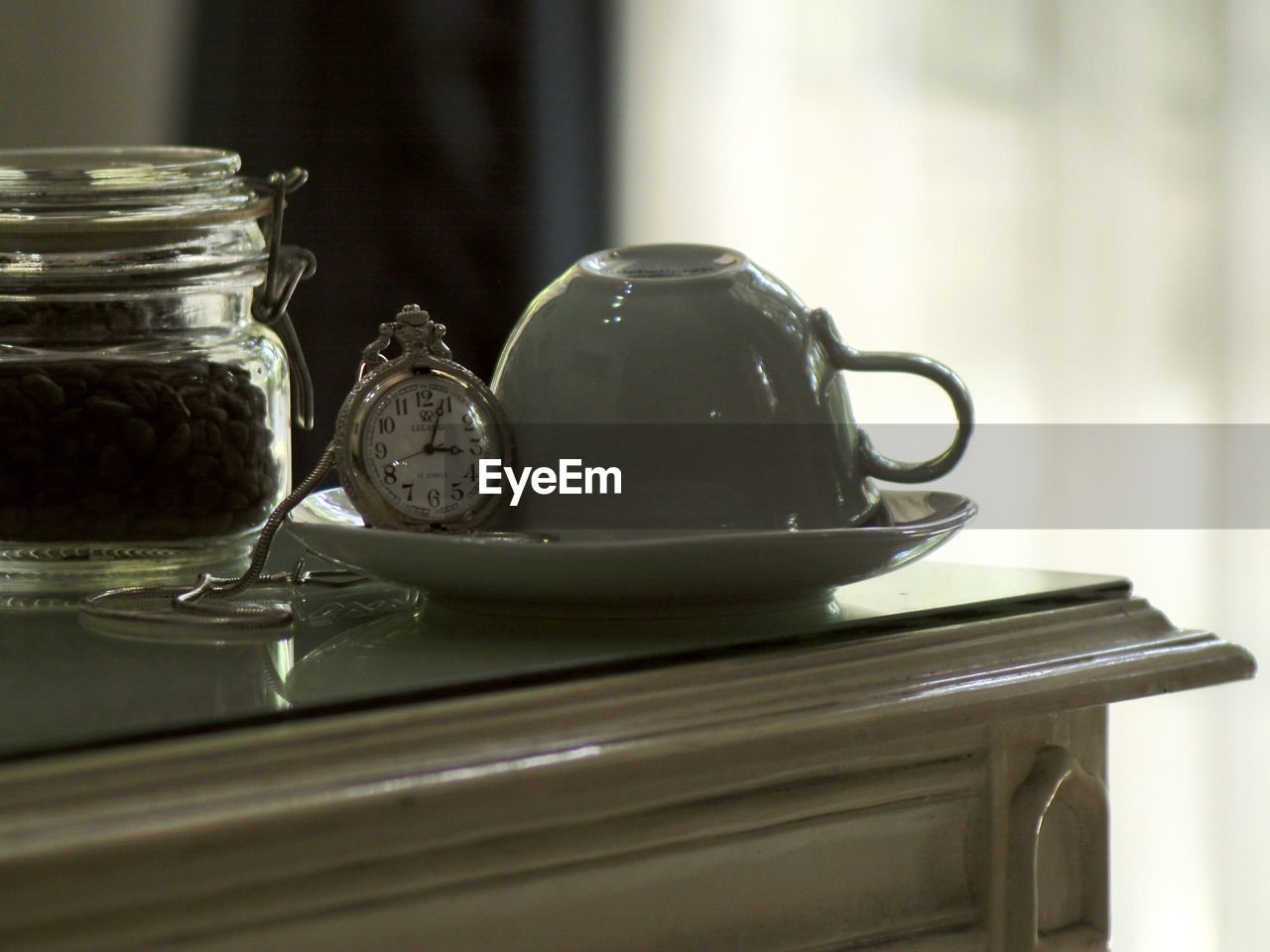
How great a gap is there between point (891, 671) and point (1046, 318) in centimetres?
118

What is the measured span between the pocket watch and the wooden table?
40 mm

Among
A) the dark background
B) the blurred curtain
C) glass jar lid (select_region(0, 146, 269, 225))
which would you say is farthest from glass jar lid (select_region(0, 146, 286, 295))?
the blurred curtain

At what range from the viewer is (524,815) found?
1.35 feet

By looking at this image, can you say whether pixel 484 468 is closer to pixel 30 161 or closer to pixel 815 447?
pixel 815 447

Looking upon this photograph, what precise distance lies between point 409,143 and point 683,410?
2.62ft

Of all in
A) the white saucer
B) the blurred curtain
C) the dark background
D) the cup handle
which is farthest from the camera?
the blurred curtain

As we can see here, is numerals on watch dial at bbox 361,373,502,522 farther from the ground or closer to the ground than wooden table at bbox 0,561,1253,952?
farther from the ground

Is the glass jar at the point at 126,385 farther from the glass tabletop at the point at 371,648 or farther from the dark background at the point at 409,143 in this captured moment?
the dark background at the point at 409,143

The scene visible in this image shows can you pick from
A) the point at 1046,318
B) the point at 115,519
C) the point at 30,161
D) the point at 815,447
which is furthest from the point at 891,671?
the point at 1046,318

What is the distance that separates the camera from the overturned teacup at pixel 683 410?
0.55 m

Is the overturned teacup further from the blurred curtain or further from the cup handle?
the blurred curtain

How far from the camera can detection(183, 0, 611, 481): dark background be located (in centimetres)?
117

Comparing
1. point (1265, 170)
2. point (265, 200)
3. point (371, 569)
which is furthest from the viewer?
point (1265, 170)

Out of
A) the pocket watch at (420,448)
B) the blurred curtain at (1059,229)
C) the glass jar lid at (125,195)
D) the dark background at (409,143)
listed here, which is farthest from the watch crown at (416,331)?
the blurred curtain at (1059,229)
